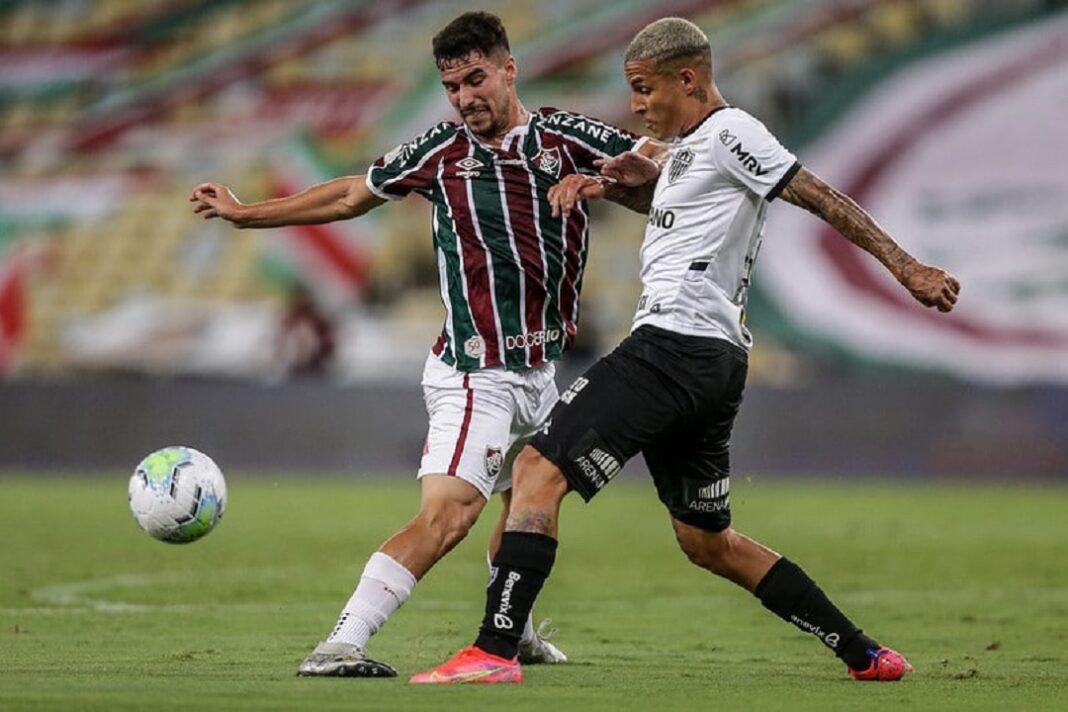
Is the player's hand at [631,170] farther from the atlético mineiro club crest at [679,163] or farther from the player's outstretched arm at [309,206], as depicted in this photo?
the player's outstretched arm at [309,206]

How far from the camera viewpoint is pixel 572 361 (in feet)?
71.3

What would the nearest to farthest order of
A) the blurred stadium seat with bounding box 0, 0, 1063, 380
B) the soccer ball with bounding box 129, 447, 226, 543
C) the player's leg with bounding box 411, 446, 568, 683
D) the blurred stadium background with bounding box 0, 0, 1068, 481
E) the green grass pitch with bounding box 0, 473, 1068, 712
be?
1. the green grass pitch with bounding box 0, 473, 1068, 712
2. the player's leg with bounding box 411, 446, 568, 683
3. the soccer ball with bounding box 129, 447, 226, 543
4. the blurred stadium background with bounding box 0, 0, 1068, 481
5. the blurred stadium seat with bounding box 0, 0, 1063, 380

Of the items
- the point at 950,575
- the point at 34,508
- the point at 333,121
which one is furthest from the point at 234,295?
the point at 950,575

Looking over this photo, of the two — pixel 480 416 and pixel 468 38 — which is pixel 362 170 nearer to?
pixel 468 38

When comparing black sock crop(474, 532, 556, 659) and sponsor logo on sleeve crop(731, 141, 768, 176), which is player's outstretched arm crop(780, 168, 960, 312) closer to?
sponsor logo on sleeve crop(731, 141, 768, 176)

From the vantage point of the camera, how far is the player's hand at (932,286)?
6.43 m

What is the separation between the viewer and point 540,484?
6594mm

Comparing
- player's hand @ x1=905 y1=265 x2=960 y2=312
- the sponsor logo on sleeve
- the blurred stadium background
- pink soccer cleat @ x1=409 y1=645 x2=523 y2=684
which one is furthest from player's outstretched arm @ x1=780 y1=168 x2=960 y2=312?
the blurred stadium background

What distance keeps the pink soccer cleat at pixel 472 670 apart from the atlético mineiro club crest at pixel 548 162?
1.90 m

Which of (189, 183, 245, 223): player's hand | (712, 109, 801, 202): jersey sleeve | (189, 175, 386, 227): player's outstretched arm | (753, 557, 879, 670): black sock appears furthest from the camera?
(189, 183, 245, 223): player's hand

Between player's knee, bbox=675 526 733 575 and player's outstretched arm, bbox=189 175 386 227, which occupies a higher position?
player's outstretched arm, bbox=189 175 386 227

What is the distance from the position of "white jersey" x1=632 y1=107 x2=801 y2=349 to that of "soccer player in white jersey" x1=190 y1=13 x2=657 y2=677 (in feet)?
1.53

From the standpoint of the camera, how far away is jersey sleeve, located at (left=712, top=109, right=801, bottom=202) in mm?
6668

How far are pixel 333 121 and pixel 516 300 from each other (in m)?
18.3
